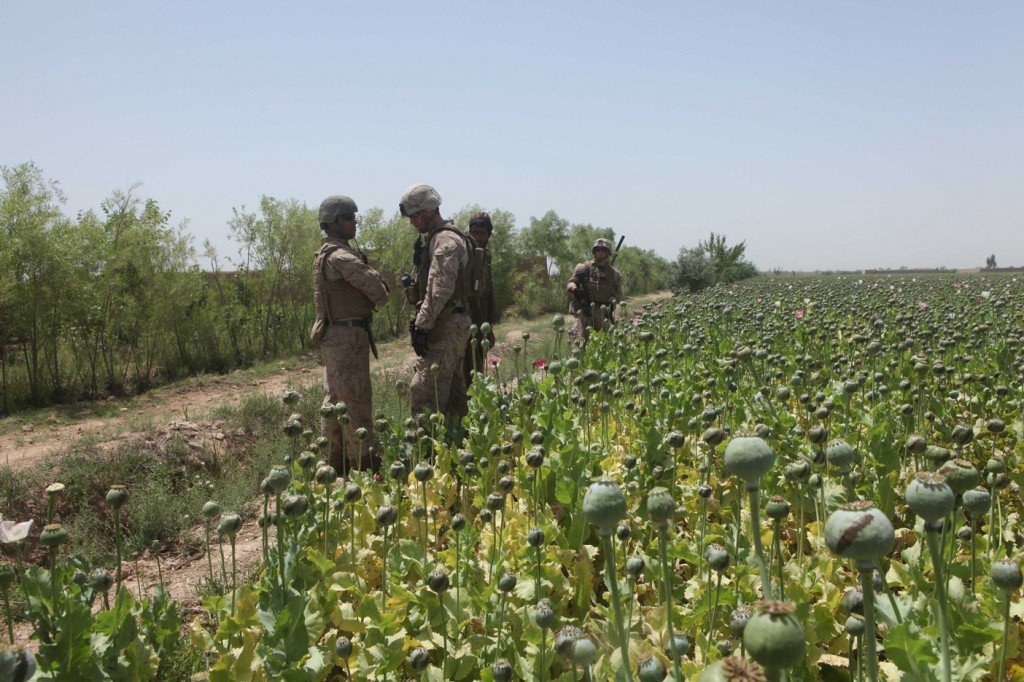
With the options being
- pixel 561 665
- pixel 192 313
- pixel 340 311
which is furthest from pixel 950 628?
pixel 192 313

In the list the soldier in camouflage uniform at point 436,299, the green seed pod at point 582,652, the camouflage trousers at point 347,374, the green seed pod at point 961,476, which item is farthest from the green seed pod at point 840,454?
the camouflage trousers at point 347,374

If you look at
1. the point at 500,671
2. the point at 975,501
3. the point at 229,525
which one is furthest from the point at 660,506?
the point at 229,525

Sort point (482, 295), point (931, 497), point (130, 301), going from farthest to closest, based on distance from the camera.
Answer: point (130, 301), point (482, 295), point (931, 497)

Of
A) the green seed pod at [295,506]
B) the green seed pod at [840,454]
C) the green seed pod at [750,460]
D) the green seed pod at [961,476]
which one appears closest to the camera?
the green seed pod at [750,460]

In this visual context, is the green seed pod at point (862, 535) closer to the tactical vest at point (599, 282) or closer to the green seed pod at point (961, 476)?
the green seed pod at point (961, 476)

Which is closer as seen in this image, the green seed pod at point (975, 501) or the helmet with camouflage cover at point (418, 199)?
the green seed pod at point (975, 501)

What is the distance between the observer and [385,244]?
22.5 m

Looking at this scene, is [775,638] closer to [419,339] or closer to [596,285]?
[419,339]

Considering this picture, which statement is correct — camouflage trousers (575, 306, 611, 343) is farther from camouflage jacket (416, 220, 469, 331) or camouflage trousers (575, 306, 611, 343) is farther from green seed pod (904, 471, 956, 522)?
green seed pod (904, 471, 956, 522)

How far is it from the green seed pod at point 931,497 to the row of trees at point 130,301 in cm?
1202

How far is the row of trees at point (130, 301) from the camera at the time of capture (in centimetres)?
1063

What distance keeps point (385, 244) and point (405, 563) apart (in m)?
20.3

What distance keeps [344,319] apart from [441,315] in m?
0.83

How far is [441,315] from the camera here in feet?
19.2
